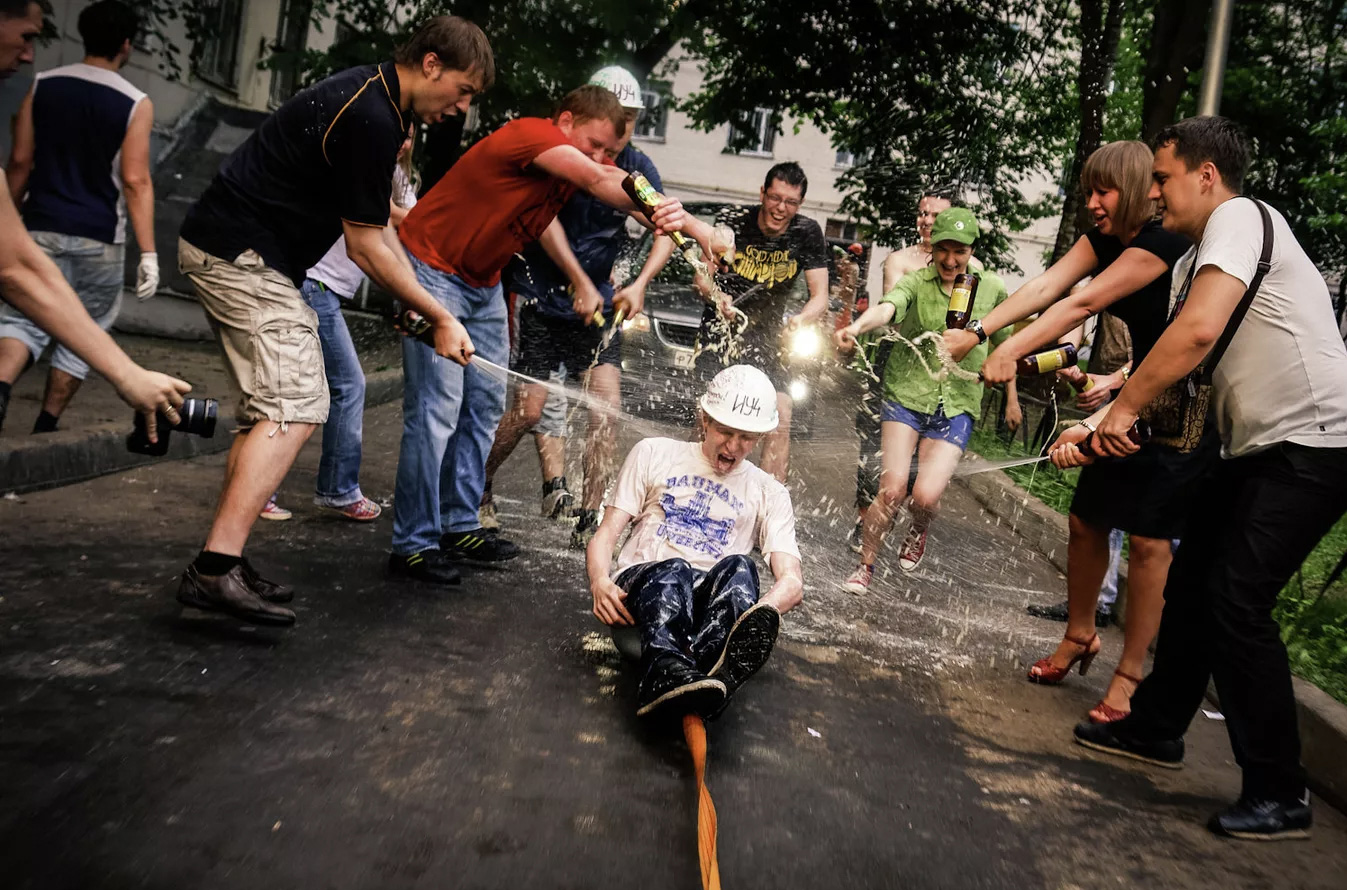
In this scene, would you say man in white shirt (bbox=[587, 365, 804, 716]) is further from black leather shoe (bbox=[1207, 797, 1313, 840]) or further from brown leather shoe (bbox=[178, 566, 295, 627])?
black leather shoe (bbox=[1207, 797, 1313, 840])

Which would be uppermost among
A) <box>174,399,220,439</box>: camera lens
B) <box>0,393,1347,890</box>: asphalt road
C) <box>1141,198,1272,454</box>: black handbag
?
<box>1141,198,1272,454</box>: black handbag

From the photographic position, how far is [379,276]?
4.46 metres

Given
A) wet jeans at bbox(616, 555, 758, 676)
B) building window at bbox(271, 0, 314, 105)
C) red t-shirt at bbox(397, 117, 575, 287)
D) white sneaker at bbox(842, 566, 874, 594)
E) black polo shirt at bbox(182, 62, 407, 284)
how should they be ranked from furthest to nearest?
building window at bbox(271, 0, 314, 105)
white sneaker at bbox(842, 566, 874, 594)
red t-shirt at bbox(397, 117, 575, 287)
black polo shirt at bbox(182, 62, 407, 284)
wet jeans at bbox(616, 555, 758, 676)

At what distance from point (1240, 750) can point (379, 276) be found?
127 inches

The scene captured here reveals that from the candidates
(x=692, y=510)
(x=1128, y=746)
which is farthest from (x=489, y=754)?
(x=1128, y=746)

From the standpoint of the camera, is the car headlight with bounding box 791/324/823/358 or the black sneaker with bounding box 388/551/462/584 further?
the car headlight with bounding box 791/324/823/358

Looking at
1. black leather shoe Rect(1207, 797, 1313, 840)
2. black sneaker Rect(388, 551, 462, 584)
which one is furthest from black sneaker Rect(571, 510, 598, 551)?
black leather shoe Rect(1207, 797, 1313, 840)

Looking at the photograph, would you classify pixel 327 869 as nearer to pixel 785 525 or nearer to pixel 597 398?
pixel 785 525

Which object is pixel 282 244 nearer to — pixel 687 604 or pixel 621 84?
pixel 687 604

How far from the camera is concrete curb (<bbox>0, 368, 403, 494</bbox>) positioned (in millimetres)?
Answer: 5828

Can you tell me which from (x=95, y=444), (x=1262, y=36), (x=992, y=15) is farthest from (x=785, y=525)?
(x=1262, y=36)

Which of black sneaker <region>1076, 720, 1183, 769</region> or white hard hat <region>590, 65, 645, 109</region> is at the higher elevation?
white hard hat <region>590, 65, 645, 109</region>

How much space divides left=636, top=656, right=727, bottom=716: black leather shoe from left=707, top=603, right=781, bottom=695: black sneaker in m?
0.12

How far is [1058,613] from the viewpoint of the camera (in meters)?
6.59
